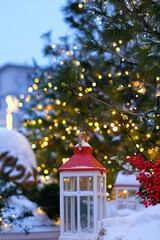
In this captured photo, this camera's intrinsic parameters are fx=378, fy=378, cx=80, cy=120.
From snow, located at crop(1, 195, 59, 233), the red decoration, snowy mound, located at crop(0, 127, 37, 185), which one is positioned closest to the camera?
the red decoration

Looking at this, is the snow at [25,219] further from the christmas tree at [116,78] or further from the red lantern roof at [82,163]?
the red lantern roof at [82,163]

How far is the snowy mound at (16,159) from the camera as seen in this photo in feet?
27.8

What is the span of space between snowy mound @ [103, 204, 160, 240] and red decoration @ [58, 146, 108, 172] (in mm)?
909

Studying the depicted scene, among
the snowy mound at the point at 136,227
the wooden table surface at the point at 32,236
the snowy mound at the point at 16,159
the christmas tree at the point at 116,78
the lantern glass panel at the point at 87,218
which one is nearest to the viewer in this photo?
the snowy mound at the point at 136,227

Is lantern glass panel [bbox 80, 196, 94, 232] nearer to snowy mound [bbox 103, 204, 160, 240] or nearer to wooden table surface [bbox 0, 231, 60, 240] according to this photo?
wooden table surface [bbox 0, 231, 60, 240]

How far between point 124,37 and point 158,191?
8.81 feet

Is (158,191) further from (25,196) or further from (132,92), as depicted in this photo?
(25,196)

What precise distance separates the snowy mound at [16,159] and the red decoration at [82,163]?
4616 mm

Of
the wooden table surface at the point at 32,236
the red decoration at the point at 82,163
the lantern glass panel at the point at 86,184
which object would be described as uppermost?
the red decoration at the point at 82,163

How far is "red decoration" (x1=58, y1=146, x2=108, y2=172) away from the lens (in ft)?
12.7

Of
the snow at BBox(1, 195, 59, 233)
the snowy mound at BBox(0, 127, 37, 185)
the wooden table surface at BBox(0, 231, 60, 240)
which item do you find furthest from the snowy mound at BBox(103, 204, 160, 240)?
the snowy mound at BBox(0, 127, 37, 185)

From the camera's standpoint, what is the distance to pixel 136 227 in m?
2.87

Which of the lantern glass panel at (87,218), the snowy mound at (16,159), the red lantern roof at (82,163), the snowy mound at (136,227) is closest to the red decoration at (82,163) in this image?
the red lantern roof at (82,163)

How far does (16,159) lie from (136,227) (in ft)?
19.7
